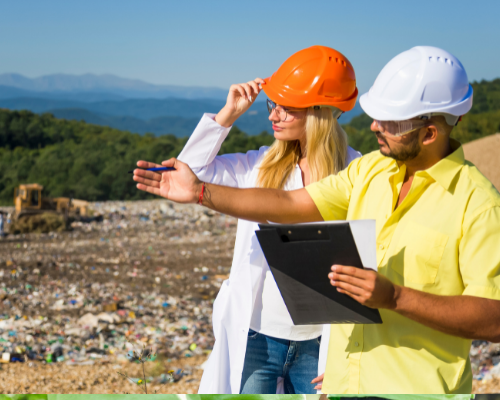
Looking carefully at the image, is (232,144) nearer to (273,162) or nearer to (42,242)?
(42,242)

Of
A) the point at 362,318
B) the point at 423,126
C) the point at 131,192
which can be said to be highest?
the point at 423,126

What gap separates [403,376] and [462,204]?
1.67 ft

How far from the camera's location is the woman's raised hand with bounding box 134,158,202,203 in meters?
1.97

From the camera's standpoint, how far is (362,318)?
1506 mm

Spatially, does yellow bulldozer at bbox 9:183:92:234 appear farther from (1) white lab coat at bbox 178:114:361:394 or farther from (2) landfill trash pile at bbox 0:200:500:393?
(1) white lab coat at bbox 178:114:361:394

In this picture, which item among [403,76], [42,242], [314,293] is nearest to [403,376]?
[314,293]

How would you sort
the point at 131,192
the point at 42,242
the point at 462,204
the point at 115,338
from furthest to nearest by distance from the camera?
the point at 131,192
the point at 42,242
the point at 115,338
the point at 462,204

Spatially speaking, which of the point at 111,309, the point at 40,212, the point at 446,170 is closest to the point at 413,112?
the point at 446,170

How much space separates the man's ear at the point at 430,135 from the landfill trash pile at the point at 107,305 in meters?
1.63

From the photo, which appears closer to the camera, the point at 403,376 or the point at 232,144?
the point at 403,376

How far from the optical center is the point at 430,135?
5.12ft

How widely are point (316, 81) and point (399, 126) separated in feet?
3.31

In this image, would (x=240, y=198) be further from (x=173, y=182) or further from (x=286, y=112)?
(x=286, y=112)

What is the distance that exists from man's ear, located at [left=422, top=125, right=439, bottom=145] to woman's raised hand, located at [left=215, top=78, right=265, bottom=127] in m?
1.26
